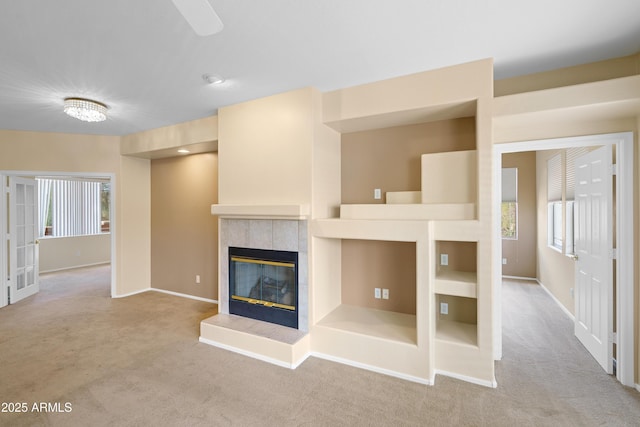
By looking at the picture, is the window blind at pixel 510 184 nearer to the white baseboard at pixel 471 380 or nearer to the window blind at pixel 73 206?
the white baseboard at pixel 471 380

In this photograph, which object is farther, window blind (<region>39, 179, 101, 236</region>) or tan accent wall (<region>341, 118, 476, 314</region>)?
window blind (<region>39, 179, 101, 236</region>)

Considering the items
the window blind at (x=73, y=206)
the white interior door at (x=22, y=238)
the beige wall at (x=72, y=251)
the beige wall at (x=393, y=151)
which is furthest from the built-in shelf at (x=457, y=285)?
the window blind at (x=73, y=206)

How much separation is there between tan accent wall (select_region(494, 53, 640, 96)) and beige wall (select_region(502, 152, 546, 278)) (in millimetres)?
3791

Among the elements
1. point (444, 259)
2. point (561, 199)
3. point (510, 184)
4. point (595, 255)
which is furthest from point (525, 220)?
point (444, 259)

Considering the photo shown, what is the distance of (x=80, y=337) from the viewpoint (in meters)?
3.52

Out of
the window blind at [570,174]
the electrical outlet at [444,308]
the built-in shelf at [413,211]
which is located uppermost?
the window blind at [570,174]

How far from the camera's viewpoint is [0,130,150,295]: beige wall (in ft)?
15.2

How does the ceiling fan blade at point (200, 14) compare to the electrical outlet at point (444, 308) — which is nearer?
the ceiling fan blade at point (200, 14)

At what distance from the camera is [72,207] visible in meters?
7.97

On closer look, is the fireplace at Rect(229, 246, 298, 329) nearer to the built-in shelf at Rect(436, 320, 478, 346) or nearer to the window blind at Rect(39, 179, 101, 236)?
the built-in shelf at Rect(436, 320, 478, 346)

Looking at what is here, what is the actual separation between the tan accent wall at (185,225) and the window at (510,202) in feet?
18.7

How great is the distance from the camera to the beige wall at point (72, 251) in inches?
279

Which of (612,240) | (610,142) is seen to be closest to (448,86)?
(610,142)

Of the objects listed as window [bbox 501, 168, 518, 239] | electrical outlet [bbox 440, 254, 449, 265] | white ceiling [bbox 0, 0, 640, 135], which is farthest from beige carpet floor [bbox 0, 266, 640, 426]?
window [bbox 501, 168, 518, 239]
